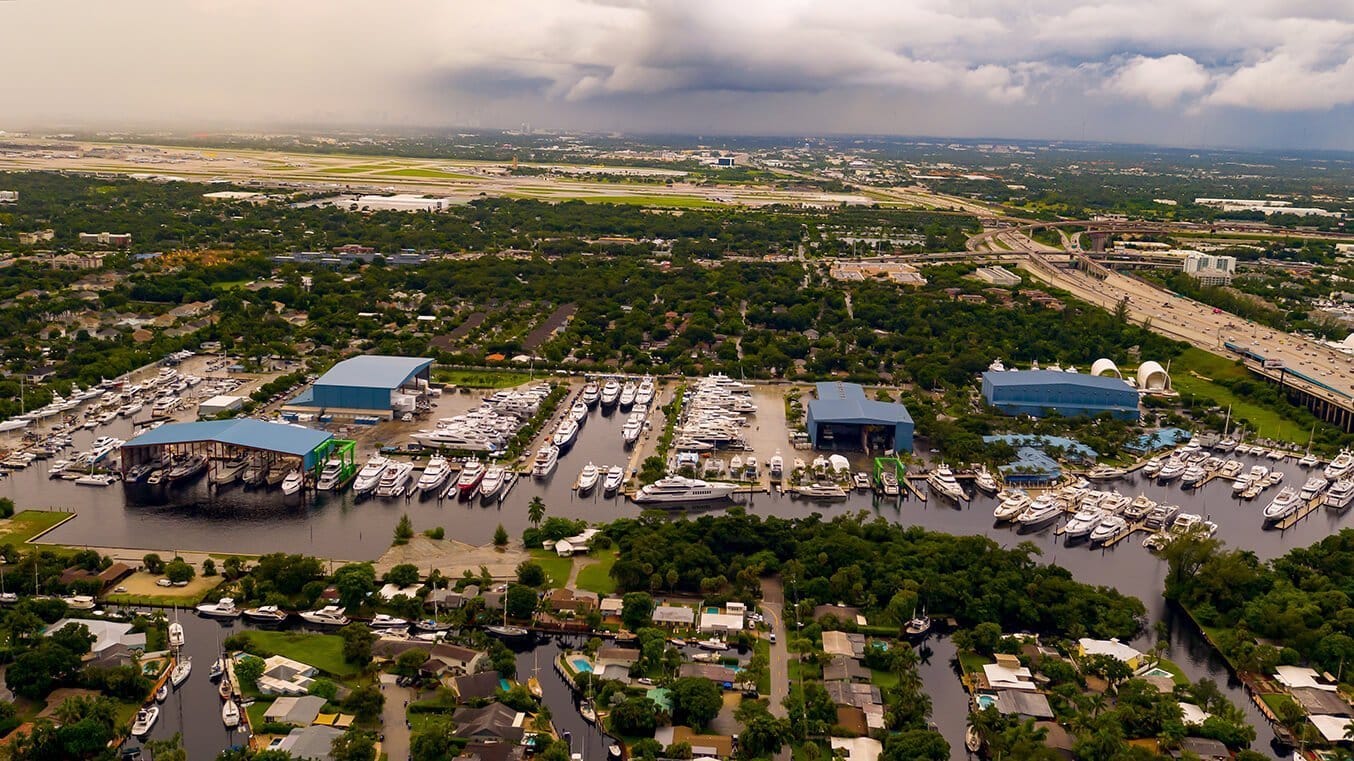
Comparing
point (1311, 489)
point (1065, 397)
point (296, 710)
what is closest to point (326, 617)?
point (296, 710)

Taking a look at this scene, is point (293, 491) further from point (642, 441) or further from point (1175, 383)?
point (1175, 383)

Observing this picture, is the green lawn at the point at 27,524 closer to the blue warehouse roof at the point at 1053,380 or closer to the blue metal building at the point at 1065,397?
the blue metal building at the point at 1065,397

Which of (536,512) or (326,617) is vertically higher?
(536,512)

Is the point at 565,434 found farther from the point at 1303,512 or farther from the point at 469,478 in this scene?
the point at 1303,512

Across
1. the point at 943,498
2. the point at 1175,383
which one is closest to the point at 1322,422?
the point at 1175,383

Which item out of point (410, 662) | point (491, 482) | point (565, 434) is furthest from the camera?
point (565, 434)

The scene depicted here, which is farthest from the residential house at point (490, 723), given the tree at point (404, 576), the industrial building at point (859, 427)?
the industrial building at point (859, 427)

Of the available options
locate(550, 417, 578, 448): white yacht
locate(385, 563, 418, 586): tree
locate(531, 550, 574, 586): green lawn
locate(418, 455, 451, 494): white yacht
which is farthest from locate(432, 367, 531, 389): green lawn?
locate(385, 563, 418, 586): tree
